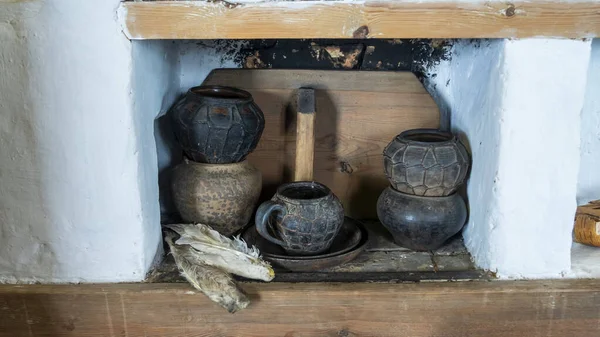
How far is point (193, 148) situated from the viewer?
117cm

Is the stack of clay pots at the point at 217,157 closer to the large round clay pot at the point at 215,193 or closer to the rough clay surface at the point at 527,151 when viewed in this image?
the large round clay pot at the point at 215,193

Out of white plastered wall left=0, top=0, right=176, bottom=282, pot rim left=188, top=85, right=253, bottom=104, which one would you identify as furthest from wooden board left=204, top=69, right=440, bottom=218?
white plastered wall left=0, top=0, right=176, bottom=282

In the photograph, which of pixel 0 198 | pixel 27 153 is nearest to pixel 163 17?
pixel 27 153

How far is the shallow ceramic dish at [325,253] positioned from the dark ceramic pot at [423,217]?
0.08 metres

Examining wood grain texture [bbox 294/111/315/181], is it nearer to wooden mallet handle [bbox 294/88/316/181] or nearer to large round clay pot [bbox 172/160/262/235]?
wooden mallet handle [bbox 294/88/316/181]

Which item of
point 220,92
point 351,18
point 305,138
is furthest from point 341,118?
point 351,18

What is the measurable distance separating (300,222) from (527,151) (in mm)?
436

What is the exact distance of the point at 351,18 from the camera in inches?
37.7

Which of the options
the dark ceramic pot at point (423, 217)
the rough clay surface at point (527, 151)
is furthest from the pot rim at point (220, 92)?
the rough clay surface at point (527, 151)

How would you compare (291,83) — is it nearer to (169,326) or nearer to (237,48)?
(237,48)

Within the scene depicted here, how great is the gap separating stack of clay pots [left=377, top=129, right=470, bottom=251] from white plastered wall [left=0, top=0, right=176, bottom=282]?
482 millimetres

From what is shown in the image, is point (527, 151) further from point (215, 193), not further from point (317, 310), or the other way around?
point (215, 193)

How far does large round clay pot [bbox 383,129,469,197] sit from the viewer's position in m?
1.11

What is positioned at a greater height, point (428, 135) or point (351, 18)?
point (351, 18)
